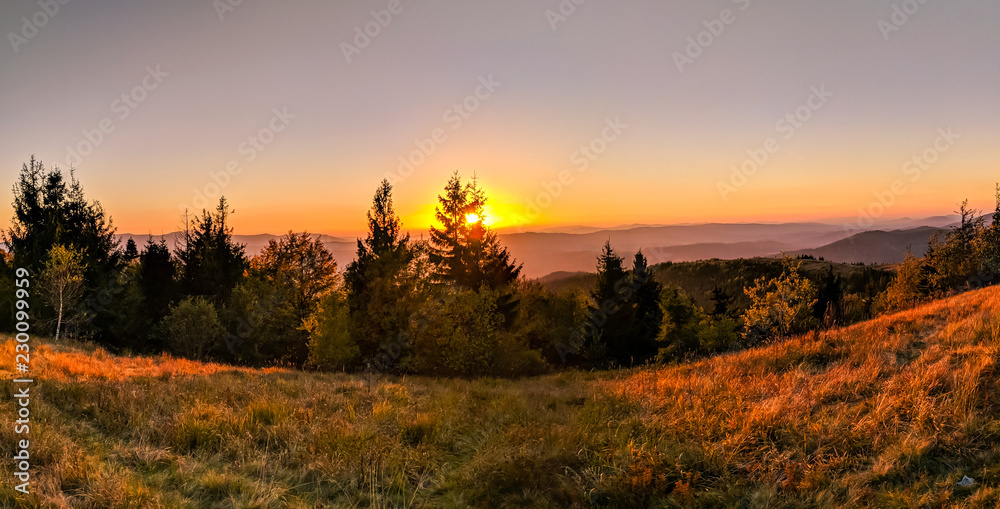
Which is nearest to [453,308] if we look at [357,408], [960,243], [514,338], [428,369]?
[428,369]

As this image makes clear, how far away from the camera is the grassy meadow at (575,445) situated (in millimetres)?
5051

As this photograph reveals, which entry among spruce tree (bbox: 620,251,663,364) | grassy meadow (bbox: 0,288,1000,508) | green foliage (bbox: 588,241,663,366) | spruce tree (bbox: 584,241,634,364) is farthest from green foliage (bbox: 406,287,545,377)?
grassy meadow (bbox: 0,288,1000,508)

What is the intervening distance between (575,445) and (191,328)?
38668 mm

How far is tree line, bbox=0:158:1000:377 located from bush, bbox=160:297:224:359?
0.39 feet

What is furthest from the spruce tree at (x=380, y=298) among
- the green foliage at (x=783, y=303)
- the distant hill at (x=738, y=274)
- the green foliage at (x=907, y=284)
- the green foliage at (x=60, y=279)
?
the distant hill at (x=738, y=274)

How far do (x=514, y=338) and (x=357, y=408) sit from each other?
24.6 metres

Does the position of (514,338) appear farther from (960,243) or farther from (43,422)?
(960,243)

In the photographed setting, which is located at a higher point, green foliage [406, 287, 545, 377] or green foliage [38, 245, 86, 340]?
green foliage [38, 245, 86, 340]

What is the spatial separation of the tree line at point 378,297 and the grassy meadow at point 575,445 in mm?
18998

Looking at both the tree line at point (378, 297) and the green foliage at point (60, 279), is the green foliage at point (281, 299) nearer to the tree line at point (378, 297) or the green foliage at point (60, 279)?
the tree line at point (378, 297)

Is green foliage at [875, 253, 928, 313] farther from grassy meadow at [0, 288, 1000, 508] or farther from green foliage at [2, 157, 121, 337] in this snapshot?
green foliage at [2, 157, 121, 337]

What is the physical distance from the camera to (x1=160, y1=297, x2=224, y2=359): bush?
3462cm

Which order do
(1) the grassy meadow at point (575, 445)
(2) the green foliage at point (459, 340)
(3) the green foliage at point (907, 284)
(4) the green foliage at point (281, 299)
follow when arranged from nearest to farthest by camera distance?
(1) the grassy meadow at point (575, 445) < (2) the green foliage at point (459, 340) < (3) the green foliage at point (907, 284) < (4) the green foliage at point (281, 299)

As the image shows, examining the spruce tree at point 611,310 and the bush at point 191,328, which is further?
the spruce tree at point 611,310
